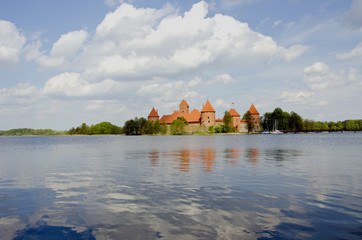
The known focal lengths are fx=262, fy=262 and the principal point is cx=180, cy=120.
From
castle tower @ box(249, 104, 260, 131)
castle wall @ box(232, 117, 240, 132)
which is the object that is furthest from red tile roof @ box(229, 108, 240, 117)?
castle tower @ box(249, 104, 260, 131)

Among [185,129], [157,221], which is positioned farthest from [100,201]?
[185,129]

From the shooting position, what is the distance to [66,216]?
306 inches

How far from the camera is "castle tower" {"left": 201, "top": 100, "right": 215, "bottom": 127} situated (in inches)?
6309

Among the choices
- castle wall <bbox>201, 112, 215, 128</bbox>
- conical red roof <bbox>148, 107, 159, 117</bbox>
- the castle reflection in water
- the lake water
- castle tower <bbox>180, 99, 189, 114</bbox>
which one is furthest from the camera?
castle tower <bbox>180, 99, 189, 114</bbox>

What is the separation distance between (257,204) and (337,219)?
7.58ft

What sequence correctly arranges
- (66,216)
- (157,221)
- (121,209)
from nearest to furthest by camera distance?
1. (157,221)
2. (66,216)
3. (121,209)

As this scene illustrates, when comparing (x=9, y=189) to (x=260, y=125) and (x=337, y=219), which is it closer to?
(x=337, y=219)

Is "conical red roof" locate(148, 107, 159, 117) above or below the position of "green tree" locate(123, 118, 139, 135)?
above

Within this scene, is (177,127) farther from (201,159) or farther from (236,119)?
(201,159)

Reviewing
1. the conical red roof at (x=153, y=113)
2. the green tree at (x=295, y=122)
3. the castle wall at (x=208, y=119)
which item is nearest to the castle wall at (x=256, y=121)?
the castle wall at (x=208, y=119)

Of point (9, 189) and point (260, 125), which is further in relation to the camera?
point (260, 125)

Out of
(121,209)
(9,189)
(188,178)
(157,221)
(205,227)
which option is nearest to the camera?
(205,227)

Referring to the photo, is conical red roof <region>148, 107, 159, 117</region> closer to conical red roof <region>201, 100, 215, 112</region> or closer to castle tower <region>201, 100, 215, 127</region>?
castle tower <region>201, 100, 215, 127</region>

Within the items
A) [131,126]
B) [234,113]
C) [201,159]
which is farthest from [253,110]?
[201,159]
